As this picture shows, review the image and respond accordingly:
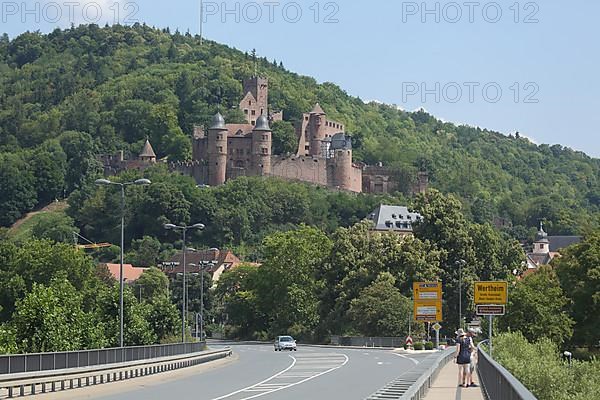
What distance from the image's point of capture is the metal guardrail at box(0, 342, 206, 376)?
103 ft

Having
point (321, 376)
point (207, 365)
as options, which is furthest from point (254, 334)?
point (321, 376)

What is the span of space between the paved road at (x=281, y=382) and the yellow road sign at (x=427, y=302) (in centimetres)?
1584

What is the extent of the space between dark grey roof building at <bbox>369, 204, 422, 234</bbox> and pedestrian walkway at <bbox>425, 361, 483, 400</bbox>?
14392cm

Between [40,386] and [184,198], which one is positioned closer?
[40,386]

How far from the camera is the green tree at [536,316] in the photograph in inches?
2702

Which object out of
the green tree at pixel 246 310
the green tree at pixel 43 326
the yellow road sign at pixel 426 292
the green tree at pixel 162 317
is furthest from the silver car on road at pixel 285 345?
the green tree at pixel 246 310

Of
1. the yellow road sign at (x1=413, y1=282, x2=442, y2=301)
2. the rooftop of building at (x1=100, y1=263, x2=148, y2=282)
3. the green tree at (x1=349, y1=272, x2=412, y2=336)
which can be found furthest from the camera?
the rooftop of building at (x1=100, y1=263, x2=148, y2=282)

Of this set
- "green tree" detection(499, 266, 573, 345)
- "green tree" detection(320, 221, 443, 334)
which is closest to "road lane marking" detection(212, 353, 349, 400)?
"green tree" detection(499, 266, 573, 345)

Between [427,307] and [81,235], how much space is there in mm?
123140

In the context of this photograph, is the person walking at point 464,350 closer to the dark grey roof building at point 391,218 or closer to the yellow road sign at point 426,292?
the yellow road sign at point 426,292

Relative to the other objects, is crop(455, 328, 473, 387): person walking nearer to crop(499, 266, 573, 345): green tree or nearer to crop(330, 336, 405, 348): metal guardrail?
crop(499, 266, 573, 345): green tree

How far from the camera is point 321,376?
1752 inches

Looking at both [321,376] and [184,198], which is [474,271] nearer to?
[321,376]

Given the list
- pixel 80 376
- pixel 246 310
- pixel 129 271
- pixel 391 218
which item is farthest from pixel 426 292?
pixel 391 218
